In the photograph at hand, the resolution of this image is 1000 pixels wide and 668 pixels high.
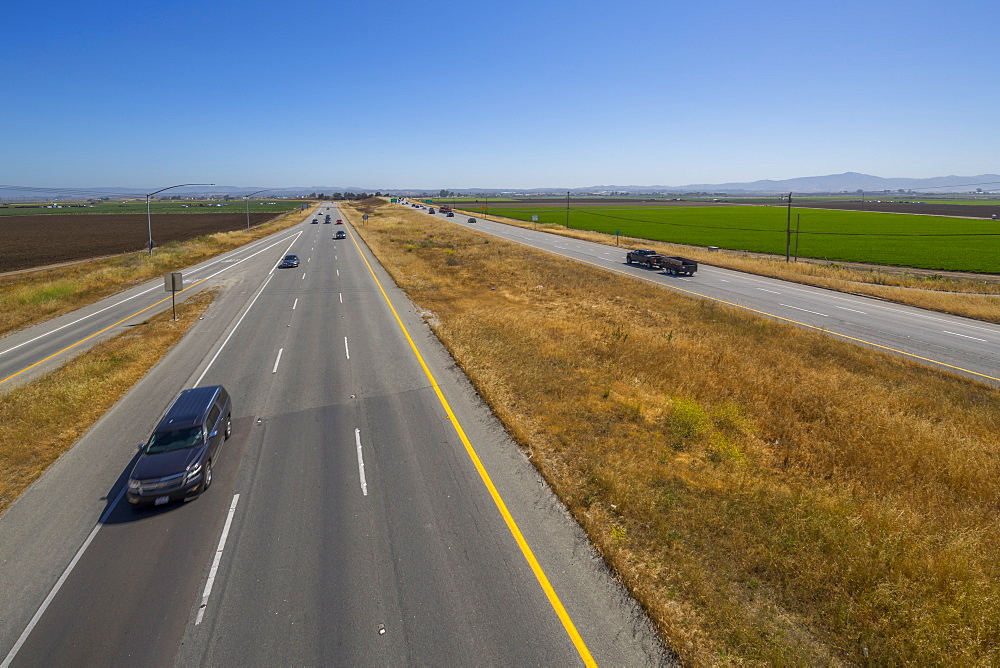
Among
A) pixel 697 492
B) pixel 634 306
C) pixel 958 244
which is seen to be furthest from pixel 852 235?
pixel 697 492

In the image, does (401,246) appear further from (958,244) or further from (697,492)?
(958,244)

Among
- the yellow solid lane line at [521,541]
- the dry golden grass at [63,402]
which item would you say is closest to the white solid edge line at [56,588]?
the dry golden grass at [63,402]

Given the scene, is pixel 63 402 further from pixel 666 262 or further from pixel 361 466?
pixel 666 262

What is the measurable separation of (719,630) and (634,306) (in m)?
25.1

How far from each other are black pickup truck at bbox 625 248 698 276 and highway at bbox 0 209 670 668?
1288 inches

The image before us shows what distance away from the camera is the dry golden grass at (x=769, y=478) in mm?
7680

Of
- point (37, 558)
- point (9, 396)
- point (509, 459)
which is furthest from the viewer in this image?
point (9, 396)

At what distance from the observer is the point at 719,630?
24.5 ft

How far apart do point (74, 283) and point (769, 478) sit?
4859 cm

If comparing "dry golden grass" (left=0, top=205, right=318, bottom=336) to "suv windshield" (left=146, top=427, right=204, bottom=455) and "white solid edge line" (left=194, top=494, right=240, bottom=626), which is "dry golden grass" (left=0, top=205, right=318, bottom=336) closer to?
"suv windshield" (left=146, top=427, right=204, bottom=455)

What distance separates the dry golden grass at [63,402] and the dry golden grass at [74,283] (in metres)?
11.3

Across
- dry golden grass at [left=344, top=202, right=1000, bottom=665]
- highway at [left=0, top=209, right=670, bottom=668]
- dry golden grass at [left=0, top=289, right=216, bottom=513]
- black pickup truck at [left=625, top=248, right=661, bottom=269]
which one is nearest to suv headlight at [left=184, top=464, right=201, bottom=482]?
highway at [left=0, top=209, right=670, bottom=668]

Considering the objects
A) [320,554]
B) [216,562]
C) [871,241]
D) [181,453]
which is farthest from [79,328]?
[871,241]

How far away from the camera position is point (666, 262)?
1779 inches
